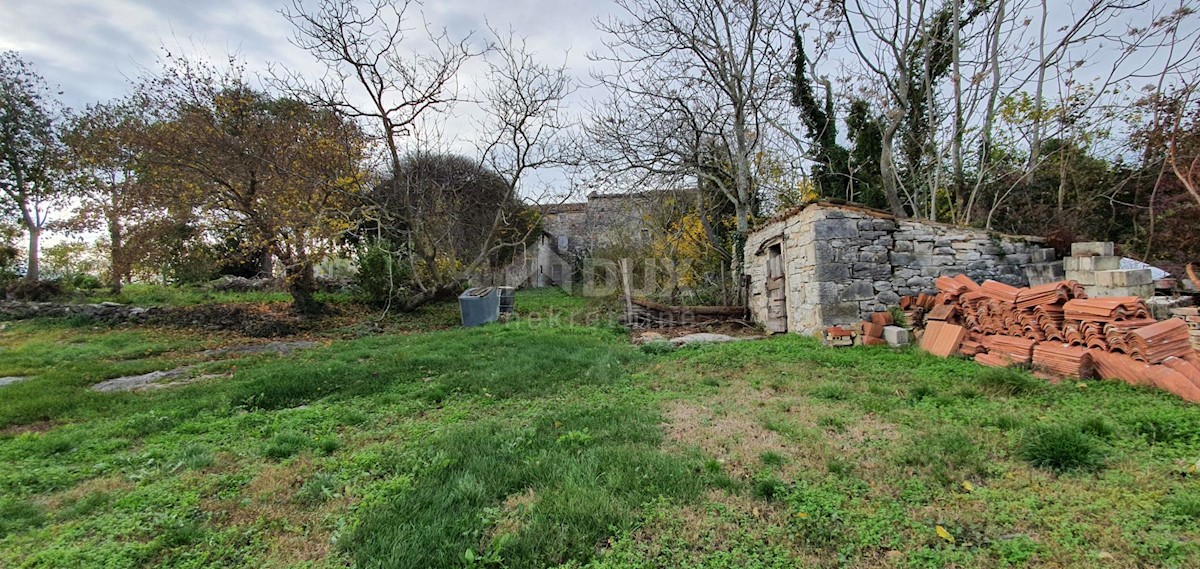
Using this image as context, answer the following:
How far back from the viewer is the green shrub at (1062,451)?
242 centimetres

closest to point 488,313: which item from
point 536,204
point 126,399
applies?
point 536,204

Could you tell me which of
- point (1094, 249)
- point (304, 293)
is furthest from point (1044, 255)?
point (304, 293)

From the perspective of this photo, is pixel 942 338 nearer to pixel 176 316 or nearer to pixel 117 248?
pixel 176 316

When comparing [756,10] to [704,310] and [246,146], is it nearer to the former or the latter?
[704,310]

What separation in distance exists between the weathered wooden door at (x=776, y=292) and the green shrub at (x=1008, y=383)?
422 centimetres

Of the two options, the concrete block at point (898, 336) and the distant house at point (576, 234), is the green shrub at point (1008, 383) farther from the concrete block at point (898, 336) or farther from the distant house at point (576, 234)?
the distant house at point (576, 234)

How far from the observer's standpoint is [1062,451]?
2465 millimetres

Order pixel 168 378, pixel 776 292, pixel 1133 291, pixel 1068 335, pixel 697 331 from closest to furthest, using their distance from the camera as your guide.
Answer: pixel 1068 335 < pixel 1133 291 < pixel 168 378 < pixel 776 292 < pixel 697 331

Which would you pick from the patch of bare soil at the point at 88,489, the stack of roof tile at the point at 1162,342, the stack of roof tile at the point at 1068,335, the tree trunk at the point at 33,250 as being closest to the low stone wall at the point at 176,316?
the tree trunk at the point at 33,250

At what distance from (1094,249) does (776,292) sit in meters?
4.01

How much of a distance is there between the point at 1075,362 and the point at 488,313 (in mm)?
10267

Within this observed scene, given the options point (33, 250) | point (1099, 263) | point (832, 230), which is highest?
point (33, 250)

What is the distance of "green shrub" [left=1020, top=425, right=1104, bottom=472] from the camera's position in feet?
7.93

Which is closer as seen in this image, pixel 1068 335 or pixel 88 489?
pixel 88 489
